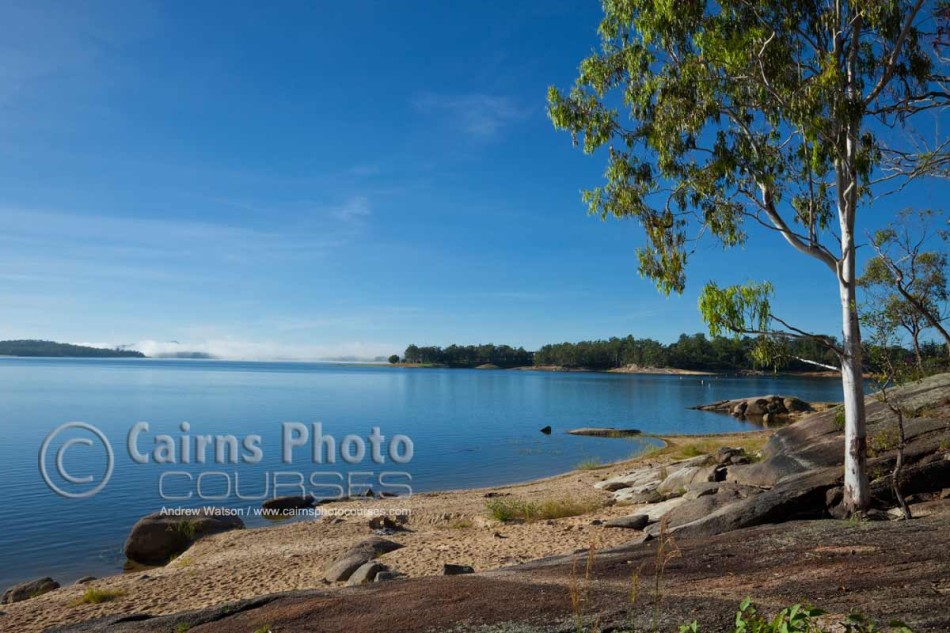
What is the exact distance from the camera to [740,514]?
37.6 feet

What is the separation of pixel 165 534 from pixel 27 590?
4117mm

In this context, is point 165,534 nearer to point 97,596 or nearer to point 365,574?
point 97,596

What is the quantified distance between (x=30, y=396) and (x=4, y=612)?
70.4m

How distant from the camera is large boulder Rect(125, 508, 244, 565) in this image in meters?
16.5

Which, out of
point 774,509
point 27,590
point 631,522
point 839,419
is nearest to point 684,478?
point 631,522

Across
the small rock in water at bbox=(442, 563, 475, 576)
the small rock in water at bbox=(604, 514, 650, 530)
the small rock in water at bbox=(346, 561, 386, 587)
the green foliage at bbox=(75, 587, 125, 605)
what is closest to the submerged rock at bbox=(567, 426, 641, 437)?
the small rock in water at bbox=(604, 514, 650, 530)

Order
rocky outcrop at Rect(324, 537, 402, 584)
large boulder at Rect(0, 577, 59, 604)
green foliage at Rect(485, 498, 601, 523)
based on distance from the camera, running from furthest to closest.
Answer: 1. green foliage at Rect(485, 498, 601, 523)
2. large boulder at Rect(0, 577, 59, 604)
3. rocky outcrop at Rect(324, 537, 402, 584)

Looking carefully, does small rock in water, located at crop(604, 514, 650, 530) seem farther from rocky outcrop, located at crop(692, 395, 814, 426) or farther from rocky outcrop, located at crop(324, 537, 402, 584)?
rocky outcrop, located at crop(692, 395, 814, 426)

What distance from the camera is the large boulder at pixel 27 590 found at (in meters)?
12.8

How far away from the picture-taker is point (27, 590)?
1299cm

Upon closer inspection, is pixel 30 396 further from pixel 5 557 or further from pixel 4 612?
pixel 4 612

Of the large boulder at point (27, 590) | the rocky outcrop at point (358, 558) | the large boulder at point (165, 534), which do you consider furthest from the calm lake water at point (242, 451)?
the rocky outcrop at point (358, 558)

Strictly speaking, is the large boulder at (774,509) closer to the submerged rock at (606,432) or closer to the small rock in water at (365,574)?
the small rock in water at (365,574)

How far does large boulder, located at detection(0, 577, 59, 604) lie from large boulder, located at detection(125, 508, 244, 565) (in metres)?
3.03
